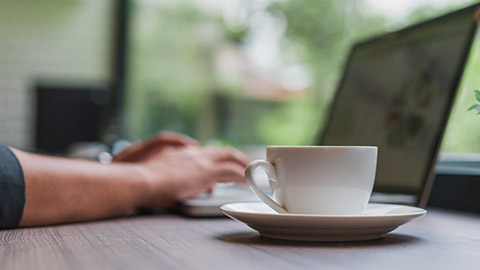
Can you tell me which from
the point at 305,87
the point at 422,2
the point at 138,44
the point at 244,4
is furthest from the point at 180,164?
the point at 138,44

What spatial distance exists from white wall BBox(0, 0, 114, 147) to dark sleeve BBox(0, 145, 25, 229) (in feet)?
11.0

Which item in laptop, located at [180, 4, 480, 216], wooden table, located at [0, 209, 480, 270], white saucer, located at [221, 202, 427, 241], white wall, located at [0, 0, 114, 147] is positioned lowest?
wooden table, located at [0, 209, 480, 270]

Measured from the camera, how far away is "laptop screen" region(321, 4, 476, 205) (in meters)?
0.78

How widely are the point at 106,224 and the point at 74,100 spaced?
270cm

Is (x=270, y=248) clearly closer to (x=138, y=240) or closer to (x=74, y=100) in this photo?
(x=138, y=240)

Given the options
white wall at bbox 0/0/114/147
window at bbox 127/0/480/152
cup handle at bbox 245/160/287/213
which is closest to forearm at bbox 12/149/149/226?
cup handle at bbox 245/160/287/213

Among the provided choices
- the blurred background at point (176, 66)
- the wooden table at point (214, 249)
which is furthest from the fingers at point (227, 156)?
the blurred background at point (176, 66)

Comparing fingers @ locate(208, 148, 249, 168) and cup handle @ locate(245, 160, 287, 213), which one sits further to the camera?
fingers @ locate(208, 148, 249, 168)

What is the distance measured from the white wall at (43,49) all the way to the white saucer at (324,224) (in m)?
3.56

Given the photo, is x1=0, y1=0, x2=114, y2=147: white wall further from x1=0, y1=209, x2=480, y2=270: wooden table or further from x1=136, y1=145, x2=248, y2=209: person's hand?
x1=0, y1=209, x2=480, y2=270: wooden table

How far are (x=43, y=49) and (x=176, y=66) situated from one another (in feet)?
3.60

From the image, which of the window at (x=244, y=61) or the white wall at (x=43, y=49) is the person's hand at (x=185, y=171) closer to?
the window at (x=244, y=61)

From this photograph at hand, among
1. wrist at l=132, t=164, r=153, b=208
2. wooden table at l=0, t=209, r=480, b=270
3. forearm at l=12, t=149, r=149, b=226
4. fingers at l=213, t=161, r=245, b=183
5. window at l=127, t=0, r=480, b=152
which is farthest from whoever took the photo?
window at l=127, t=0, r=480, b=152

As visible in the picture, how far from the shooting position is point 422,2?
162 centimetres
